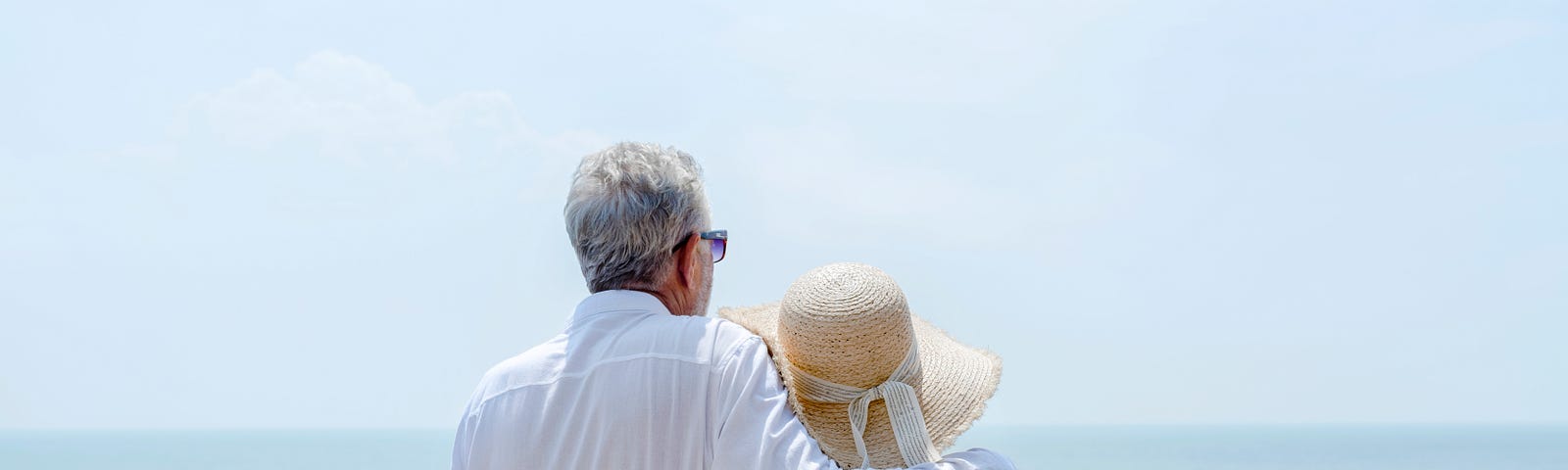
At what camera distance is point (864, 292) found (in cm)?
207

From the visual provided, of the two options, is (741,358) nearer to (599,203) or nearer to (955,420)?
(599,203)

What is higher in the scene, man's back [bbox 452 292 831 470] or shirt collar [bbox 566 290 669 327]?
shirt collar [bbox 566 290 669 327]

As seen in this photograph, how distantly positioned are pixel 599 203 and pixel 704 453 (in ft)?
1.23

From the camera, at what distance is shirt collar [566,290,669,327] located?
172 cm

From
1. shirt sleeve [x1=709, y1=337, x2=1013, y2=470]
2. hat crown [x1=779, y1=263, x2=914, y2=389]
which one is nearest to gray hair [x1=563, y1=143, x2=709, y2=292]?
shirt sleeve [x1=709, y1=337, x2=1013, y2=470]

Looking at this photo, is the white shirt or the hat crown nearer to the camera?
the white shirt

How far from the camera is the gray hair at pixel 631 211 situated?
1.71 metres

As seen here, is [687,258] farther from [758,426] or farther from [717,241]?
[758,426]

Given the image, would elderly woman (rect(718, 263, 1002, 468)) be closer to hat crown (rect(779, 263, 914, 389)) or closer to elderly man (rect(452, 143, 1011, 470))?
hat crown (rect(779, 263, 914, 389))

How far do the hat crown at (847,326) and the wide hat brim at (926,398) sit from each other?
5 cm

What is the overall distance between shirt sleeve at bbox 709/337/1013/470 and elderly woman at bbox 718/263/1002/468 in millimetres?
303

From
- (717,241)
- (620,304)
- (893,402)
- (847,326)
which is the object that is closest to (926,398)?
(893,402)

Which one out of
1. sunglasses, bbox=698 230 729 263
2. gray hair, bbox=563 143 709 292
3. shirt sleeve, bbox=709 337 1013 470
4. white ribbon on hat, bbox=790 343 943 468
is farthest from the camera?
white ribbon on hat, bbox=790 343 943 468

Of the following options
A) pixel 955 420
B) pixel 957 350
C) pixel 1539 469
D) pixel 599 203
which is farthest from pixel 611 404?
pixel 1539 469
